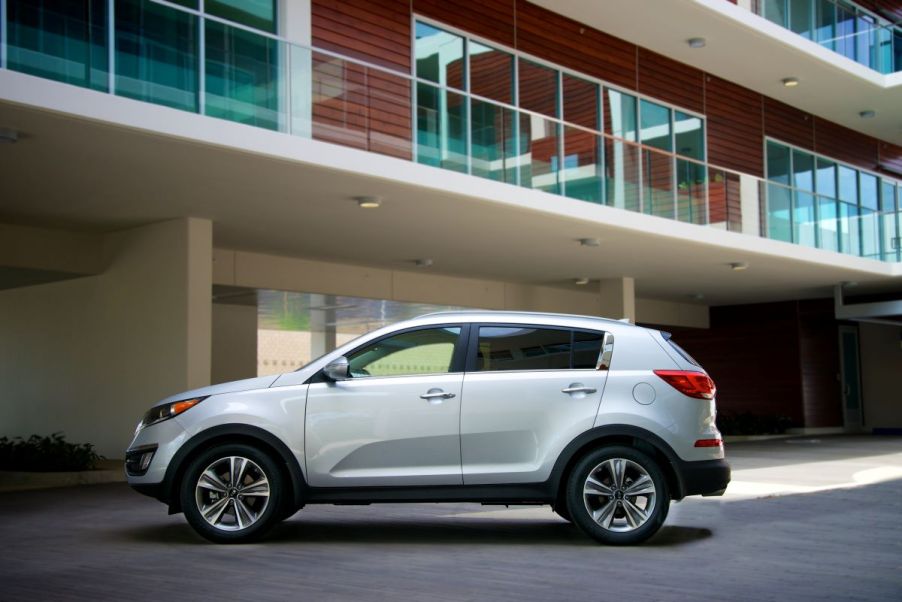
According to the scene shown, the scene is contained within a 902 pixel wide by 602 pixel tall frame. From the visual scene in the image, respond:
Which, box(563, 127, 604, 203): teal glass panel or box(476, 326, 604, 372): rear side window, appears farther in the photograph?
box(563, 127, 604, 203): teal glass panel

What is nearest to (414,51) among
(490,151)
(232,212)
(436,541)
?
(490,151)

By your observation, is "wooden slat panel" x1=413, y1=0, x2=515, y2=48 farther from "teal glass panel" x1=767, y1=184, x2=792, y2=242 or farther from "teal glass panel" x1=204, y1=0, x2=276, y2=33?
"teal glass panel" x1=767, y1=184, x2=792, y2=242

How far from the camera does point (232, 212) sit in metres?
13.6

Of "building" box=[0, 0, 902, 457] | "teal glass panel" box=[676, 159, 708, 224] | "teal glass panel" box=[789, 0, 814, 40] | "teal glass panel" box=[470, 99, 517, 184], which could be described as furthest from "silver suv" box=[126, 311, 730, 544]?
"teal glass panel" box=[789, 0, 814, 40]

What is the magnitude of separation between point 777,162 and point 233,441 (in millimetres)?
18976

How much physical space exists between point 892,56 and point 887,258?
14.8 ft

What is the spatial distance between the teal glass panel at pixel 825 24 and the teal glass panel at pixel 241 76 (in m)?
14.0

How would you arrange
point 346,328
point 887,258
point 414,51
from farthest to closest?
1. point 346,328
2. point 887,258
3. point 414,51

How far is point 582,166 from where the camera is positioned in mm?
14758

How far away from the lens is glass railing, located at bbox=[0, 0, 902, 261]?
31.4 feet

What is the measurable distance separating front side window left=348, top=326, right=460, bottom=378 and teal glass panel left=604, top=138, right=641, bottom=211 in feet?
26.9

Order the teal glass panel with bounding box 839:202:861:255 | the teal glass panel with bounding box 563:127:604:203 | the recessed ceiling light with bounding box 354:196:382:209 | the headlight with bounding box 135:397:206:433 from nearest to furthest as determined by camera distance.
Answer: the headlight with bounding box 135:397:206:433 < the recessed ceiling light with bounding box 354:196:382:209 < the teal glass panel with bounding box 563:127:604:203 < the teal glass panel with bounding box 839:202:861:255

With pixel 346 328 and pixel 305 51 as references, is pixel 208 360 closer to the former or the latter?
pixel 305 51

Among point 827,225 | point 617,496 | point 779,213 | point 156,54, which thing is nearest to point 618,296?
point 779,213
